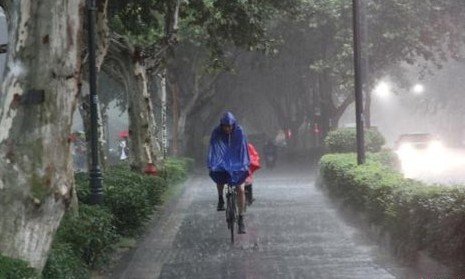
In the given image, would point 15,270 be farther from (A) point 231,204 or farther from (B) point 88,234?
(A) point 231,204

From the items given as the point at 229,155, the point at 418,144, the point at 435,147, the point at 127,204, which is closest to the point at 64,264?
the point at 127,204

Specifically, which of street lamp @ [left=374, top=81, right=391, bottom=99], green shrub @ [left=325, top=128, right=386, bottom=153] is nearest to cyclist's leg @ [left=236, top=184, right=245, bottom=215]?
green shrub @ [left=325, top=128, right=386, bottom=153]

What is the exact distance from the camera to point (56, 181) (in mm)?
6523

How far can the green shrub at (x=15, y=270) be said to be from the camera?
5.46m

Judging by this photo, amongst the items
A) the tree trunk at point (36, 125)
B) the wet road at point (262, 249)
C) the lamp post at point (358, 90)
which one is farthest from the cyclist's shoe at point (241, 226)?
the lamp post at point (358, 90)

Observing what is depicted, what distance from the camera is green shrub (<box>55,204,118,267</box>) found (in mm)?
7695

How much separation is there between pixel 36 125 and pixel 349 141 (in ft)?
67.7

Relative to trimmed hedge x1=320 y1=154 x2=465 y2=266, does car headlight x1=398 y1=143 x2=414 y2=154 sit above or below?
above

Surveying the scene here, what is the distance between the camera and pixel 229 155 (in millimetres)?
11148

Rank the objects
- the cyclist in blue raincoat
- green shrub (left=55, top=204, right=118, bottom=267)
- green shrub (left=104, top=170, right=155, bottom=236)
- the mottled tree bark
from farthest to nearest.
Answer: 1. the mottled tree bark
2. the cyclist in blue raincoat
3. green shrub (left=104, top=170, right=155, bottom=236)
4. green shrub (left=55, top=204, right=118, bottom=267)

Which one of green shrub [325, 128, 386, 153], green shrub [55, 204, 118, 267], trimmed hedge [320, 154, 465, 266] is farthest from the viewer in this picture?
green shrub [325, 128, 386, 153]

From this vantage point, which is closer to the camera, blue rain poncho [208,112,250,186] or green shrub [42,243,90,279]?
green shrub [42,243,90,279]

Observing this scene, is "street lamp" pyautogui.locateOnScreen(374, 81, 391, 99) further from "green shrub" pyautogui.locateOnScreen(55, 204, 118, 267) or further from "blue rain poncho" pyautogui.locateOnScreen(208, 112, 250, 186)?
"green shrub" pyautogui.locateOnScreen(55, 204, 118, 267)

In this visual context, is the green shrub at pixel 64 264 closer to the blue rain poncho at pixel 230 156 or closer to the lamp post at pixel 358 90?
the blue rain poncho at pixel 230 156
